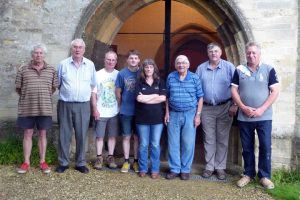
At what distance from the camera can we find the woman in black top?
4.62 metres

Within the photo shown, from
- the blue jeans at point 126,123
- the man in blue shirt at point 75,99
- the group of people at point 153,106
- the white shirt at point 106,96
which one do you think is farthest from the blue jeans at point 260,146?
the man in blue shirt at point 75,99

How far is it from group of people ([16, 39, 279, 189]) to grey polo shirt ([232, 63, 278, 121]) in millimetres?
11

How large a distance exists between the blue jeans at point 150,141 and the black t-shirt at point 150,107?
0.27 feet

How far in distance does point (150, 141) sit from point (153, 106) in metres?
0.45

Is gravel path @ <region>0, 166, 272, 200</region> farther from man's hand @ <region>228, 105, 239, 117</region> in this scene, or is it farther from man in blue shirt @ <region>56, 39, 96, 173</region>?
man's hand @ <region>228, 105, 239, 117</region>

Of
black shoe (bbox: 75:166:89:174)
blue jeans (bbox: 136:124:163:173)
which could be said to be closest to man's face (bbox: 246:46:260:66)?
blue jeans (bbox: 136:124:163:173)

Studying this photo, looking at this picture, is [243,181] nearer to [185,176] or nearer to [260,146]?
[260,146]

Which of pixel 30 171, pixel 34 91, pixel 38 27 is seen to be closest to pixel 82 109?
pixel 34 91

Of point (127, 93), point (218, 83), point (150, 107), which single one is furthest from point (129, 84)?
point (218, 83)

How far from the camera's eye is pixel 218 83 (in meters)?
4.77

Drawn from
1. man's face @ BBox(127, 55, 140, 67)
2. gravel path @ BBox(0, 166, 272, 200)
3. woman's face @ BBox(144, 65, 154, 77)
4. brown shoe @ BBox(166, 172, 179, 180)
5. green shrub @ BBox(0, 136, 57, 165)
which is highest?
man's face @ BBox(127, 55, 140, 67)

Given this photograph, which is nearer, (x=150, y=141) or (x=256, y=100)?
(x=256, y=100)

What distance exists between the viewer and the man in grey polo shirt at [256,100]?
4.36 meters

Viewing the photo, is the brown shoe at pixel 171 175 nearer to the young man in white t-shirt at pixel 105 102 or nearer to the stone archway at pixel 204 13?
the young man in white t-shirt at pixel 105 102
